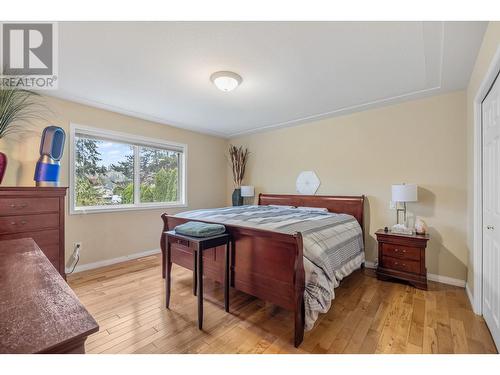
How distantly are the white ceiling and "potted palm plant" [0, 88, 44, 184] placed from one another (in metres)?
0.28

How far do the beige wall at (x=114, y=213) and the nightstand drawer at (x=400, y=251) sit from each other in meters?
3.42

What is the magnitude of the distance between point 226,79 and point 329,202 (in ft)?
8.15

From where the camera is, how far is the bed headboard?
3471mm

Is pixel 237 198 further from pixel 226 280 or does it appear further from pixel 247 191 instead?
pixel 226 280

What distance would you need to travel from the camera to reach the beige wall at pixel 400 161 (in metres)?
2.85

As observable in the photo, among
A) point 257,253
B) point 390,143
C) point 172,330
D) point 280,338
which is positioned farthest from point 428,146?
point 172,330

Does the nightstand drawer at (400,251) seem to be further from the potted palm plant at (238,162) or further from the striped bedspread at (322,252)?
the potted palm plant at (238,162)

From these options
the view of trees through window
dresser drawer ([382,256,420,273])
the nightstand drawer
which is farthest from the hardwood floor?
the view of trees through window

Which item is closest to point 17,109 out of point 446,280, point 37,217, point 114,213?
point 37,217

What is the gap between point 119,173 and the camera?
12.3 ft
